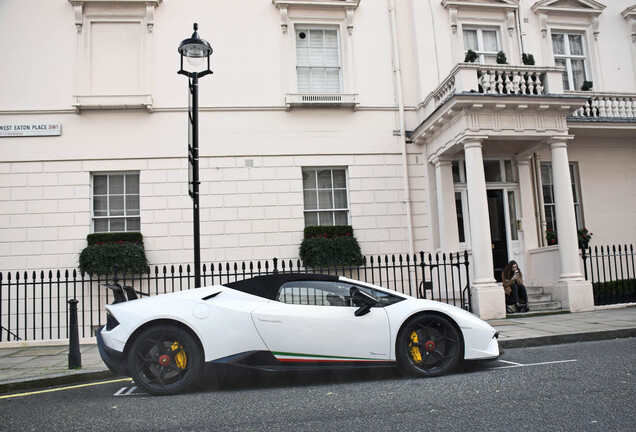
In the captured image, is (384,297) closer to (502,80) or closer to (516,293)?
(516,293)

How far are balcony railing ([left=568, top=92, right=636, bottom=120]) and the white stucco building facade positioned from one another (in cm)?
4

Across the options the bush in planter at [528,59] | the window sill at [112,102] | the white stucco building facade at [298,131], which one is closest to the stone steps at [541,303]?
the white stucco building facade at [298,131]

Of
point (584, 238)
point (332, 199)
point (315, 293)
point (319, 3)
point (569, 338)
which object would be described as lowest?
point (569, 338)

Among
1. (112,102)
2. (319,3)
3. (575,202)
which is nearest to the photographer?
(112,102)

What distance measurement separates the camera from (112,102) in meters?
12.8

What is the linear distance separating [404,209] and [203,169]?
16.7 feet

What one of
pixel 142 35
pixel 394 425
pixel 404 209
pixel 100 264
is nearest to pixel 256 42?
pixel 142 35

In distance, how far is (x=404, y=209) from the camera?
44.4ft

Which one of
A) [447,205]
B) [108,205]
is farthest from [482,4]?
[108,205]

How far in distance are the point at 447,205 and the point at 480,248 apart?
90.2 inches

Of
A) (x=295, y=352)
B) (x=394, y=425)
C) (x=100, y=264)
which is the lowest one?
(x=394, y=425)

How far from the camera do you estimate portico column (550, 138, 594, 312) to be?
11.7m

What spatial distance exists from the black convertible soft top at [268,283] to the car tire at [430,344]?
3.39 feet

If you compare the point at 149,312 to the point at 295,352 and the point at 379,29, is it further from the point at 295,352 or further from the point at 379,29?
the point at 379,29
